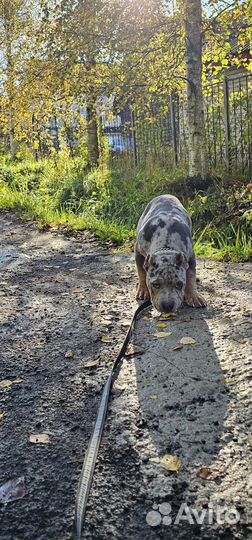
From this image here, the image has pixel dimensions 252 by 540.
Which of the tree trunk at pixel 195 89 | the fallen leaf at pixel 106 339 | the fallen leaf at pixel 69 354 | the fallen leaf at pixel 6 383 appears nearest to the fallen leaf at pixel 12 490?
the fallen leaf at pixel 6 383

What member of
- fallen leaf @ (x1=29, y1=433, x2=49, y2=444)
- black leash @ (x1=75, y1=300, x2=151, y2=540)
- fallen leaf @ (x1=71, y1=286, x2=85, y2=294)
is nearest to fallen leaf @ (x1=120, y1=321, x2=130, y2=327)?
black leash @ (x1=75, y1=300, x2=151, y2=540)

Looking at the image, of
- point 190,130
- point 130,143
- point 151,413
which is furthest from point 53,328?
point 130,143

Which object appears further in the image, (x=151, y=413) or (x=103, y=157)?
(x=103, y=157)

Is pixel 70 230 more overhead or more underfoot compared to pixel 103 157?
more underfoot

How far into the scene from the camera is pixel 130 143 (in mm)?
17297

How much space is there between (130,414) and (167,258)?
1510 mm

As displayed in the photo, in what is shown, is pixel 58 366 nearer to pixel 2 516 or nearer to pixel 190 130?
pixel 2 516

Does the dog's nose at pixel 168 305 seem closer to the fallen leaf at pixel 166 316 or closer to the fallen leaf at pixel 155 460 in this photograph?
the fallen leaf at pixel 166 316

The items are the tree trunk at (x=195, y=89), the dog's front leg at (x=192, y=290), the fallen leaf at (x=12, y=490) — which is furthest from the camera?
the tree trunk at (x=195, y=89)

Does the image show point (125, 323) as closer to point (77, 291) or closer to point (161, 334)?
point (161, 334)

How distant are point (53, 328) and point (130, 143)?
44.9ft

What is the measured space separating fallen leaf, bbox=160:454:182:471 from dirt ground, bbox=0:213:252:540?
0.5 inches

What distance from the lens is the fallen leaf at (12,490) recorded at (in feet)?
7.63

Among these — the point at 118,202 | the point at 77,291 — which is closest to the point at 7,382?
the point at 77,291
